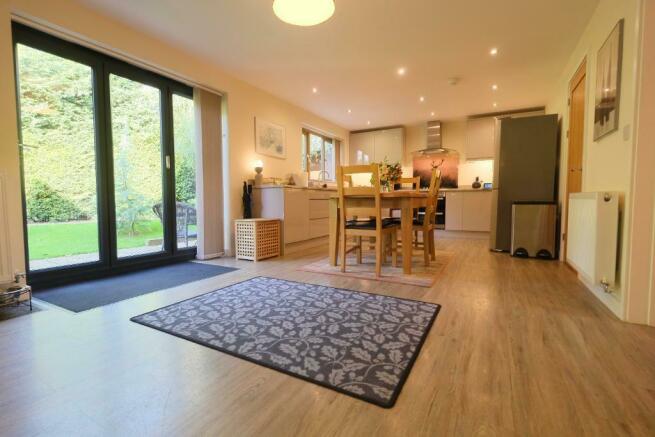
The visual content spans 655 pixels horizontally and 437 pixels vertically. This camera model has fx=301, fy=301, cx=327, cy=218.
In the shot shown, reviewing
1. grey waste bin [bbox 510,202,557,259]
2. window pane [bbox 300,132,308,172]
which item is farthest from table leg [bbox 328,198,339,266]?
window pane [bbox 300,132,308,172]

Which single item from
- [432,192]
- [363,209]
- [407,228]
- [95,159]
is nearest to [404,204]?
[407,228]

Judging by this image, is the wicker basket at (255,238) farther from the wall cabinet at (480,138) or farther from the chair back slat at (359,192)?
the wall cabinet at (480,138)

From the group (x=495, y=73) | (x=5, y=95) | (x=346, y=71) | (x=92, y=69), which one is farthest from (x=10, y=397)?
(x=495, y=73)

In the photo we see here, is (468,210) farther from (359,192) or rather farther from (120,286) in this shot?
(120,286)

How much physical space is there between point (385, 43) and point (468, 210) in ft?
11.6

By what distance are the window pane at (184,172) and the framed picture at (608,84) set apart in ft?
12.8

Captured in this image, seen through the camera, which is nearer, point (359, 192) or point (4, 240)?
point (4, 240)

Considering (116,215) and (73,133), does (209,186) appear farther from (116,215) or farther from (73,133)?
(73,133)

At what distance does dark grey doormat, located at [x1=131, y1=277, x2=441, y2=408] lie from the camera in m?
1.22

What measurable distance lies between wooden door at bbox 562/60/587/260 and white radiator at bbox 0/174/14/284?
476 cm

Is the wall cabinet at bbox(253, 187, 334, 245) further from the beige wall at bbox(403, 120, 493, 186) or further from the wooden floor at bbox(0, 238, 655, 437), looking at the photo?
the beige wall at bbox(403, 120, 493, 186)

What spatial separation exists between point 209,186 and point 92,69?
1.54 meters

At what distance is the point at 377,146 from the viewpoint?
679 cm

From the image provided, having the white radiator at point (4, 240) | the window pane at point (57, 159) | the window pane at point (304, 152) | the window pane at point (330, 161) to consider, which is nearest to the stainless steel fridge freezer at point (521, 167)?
the window pane at point (304, 152)
